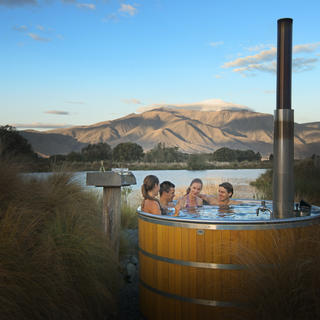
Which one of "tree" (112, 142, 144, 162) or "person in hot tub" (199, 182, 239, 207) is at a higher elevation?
"tree" (112, 142, 144, 162)

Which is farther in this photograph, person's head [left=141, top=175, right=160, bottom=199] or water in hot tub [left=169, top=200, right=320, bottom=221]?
water in hot tub [left=169, top=200, right=320, bottom=221]

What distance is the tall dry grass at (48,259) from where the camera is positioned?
3.49 m

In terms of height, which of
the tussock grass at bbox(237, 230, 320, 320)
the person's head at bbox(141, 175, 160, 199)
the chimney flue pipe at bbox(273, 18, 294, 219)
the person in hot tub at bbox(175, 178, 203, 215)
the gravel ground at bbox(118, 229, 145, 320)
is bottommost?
the gravel ground at bbox(118, 229, 145, 320)

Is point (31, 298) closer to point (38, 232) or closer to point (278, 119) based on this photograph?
point (38, 232)

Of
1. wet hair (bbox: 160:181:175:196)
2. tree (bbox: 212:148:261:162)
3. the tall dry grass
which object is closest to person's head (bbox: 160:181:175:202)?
wet hair (bbox: 160:181:175:196)

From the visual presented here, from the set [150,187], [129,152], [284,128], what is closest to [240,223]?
[284,128]

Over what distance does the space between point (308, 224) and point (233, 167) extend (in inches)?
995

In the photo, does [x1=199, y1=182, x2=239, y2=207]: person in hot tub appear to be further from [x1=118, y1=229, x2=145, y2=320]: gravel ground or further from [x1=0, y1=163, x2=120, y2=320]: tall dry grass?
[x1=0, y1=163, x2=120, y2=320]: tall dry grass

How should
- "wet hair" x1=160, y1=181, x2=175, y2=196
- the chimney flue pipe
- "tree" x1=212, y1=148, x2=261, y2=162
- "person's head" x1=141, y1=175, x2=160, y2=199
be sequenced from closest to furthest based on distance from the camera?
the chimney flue pipe
"person's head" x1=141, y1=175, x2=160, y2=199
"wet hair" x1=160, y1=181, x2=175, y2=196
"tree" x1=212, y1=148, x2=261, y2=162

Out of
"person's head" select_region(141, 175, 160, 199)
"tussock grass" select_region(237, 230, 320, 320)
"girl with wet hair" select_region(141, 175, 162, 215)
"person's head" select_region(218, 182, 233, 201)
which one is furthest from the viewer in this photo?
"person's head" select_region(218, 182, 233, 201)

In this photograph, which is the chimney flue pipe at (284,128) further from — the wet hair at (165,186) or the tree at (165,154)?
the tree at (165,154)

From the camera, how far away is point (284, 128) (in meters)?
4.78

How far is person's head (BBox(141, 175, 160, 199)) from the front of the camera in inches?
217

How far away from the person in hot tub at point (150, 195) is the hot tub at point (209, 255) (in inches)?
24.0
